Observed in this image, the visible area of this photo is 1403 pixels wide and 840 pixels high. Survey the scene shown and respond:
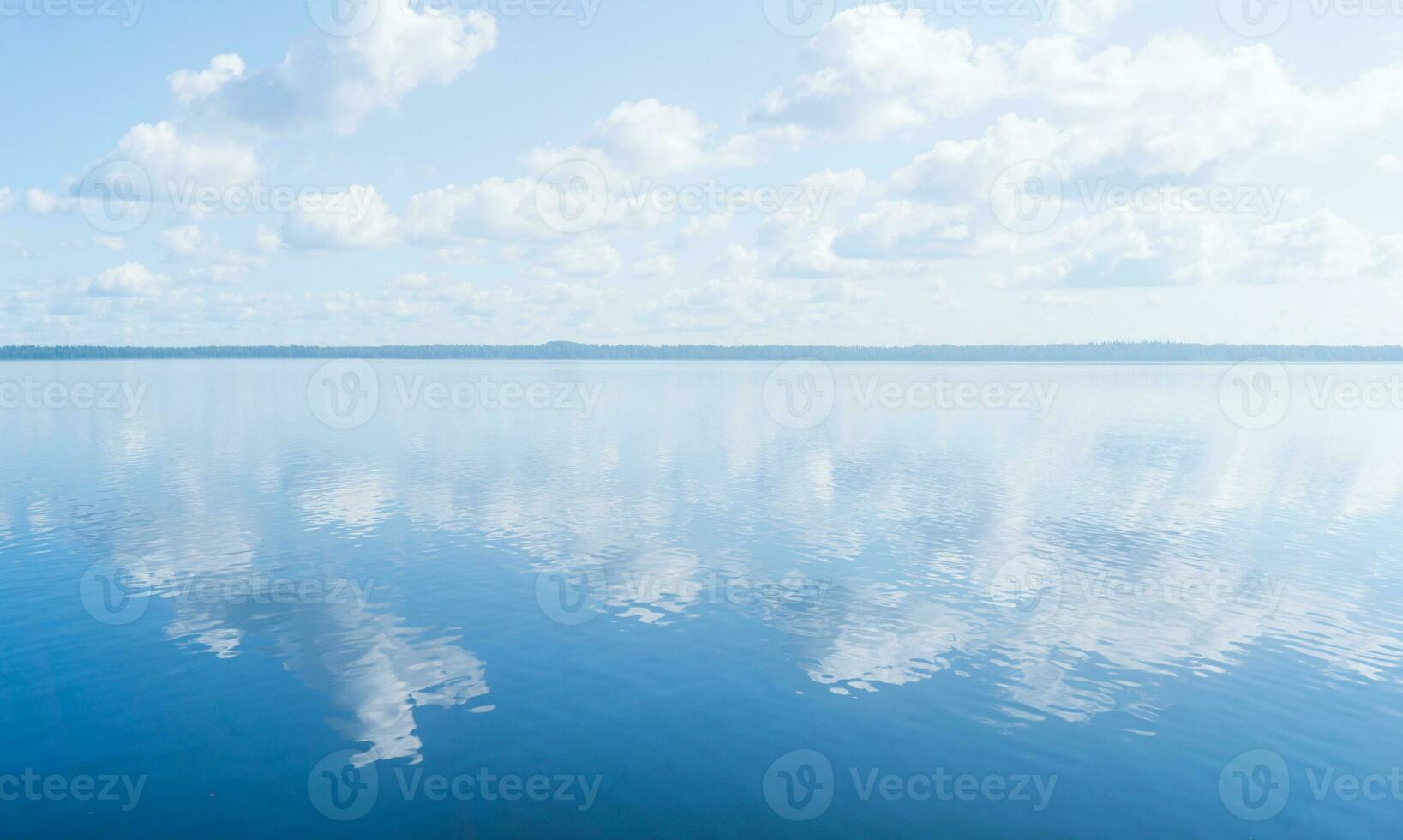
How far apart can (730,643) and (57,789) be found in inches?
696

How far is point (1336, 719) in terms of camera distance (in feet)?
77.0

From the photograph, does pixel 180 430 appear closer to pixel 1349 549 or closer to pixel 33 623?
pixel 33 623

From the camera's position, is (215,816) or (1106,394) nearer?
(215,816)

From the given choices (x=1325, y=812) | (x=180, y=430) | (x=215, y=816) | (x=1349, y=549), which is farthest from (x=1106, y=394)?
(x=215, y=816)
